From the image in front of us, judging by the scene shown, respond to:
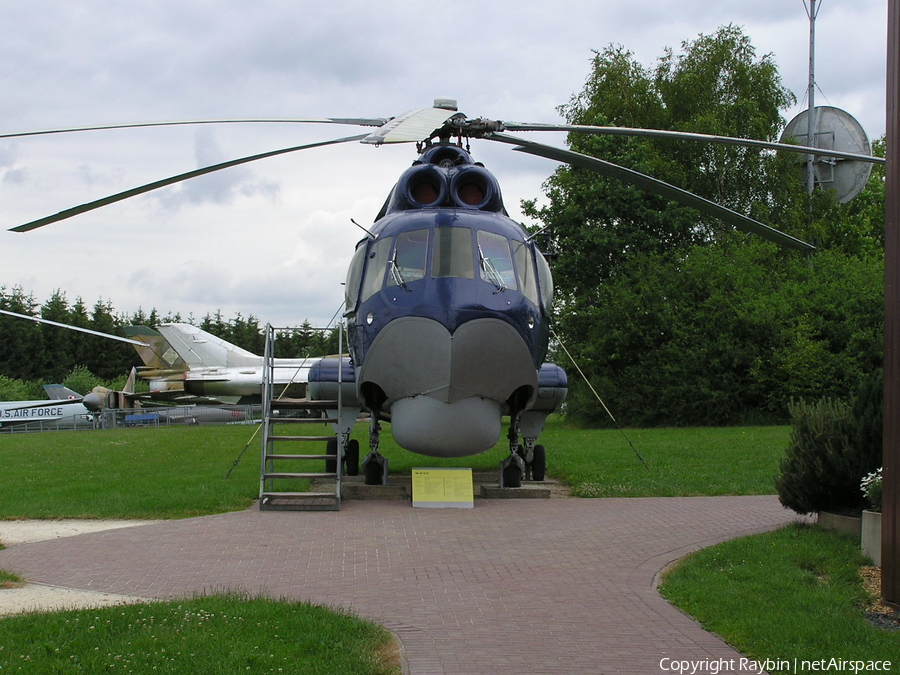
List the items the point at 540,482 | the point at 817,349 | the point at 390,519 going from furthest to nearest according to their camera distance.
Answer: the point at 817,349, the point at 540,482, the point at 390,519

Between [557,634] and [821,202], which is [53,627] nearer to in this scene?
[557,634]

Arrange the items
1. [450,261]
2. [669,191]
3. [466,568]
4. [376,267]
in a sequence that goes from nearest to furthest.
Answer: [466,568] → [669,191] → [450,261] → [376,267]

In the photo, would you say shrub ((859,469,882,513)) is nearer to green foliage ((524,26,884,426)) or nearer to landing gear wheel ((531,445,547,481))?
landing gear wheel ((531,445,547,481))

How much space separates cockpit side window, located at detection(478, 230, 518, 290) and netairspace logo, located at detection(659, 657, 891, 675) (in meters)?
6.81

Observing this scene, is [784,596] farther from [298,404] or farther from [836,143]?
[836,143]

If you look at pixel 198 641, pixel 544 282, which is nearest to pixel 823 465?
pixel 544 282

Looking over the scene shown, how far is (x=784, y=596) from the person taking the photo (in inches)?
257

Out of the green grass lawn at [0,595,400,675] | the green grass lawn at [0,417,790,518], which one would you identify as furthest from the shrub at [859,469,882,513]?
the green grass lawn at [0,417,790,518]

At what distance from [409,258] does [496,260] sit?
3.70 feet

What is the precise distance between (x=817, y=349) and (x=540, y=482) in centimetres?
1692

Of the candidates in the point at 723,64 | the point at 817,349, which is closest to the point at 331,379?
the point at 817,349

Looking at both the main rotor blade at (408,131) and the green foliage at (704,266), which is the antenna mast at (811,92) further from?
the main rotor blade at (408,131)

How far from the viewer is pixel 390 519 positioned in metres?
10.8

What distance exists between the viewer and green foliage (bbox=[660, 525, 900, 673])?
5324mm
